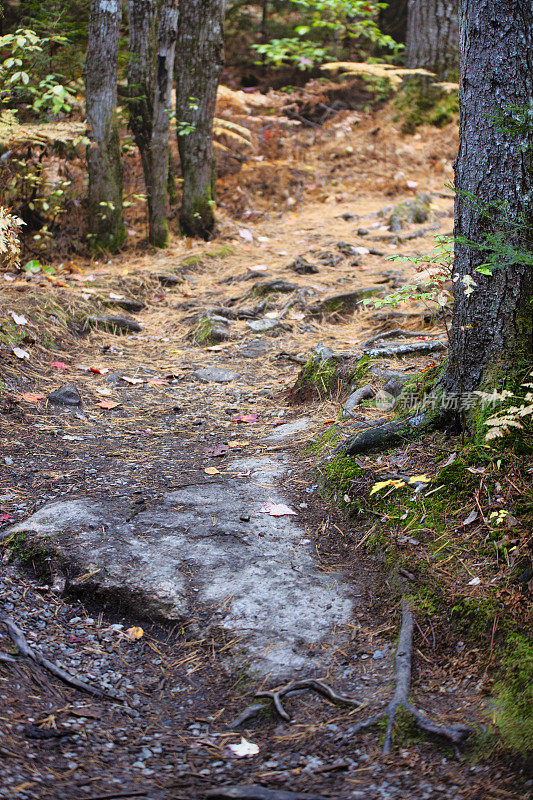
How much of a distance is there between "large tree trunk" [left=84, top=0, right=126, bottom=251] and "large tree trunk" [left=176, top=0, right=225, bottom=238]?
886 millimetres

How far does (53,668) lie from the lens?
221 cm

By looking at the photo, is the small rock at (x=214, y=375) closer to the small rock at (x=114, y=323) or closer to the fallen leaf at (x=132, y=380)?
the fallen leaf at (x=132, y=380)

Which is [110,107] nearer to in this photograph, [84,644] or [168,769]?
[84,644]

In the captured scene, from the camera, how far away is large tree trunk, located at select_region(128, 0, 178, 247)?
7.11 meters

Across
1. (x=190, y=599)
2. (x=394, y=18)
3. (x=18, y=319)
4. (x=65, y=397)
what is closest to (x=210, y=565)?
(x=190, y=599)

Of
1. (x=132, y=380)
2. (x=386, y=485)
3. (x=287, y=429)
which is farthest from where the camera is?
(x=132, y=380)

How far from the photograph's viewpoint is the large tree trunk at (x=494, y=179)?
8.54 feet

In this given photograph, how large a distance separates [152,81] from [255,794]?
7418 mm

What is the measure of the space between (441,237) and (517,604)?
194 centimetres

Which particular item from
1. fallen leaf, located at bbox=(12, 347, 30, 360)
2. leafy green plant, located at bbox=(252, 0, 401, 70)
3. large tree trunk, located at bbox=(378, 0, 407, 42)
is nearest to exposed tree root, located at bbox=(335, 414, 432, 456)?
fallen leaf, located at bbox=(12, 347, 30, 360)

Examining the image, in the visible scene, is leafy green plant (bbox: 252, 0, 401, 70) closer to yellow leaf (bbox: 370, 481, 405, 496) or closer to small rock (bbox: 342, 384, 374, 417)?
small rock (bbox: 342, 384, 374, 417)

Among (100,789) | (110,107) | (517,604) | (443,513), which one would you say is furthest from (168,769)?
(110,107)

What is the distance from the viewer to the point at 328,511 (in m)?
3.19

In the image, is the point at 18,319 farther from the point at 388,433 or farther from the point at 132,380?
the point at 388,433
